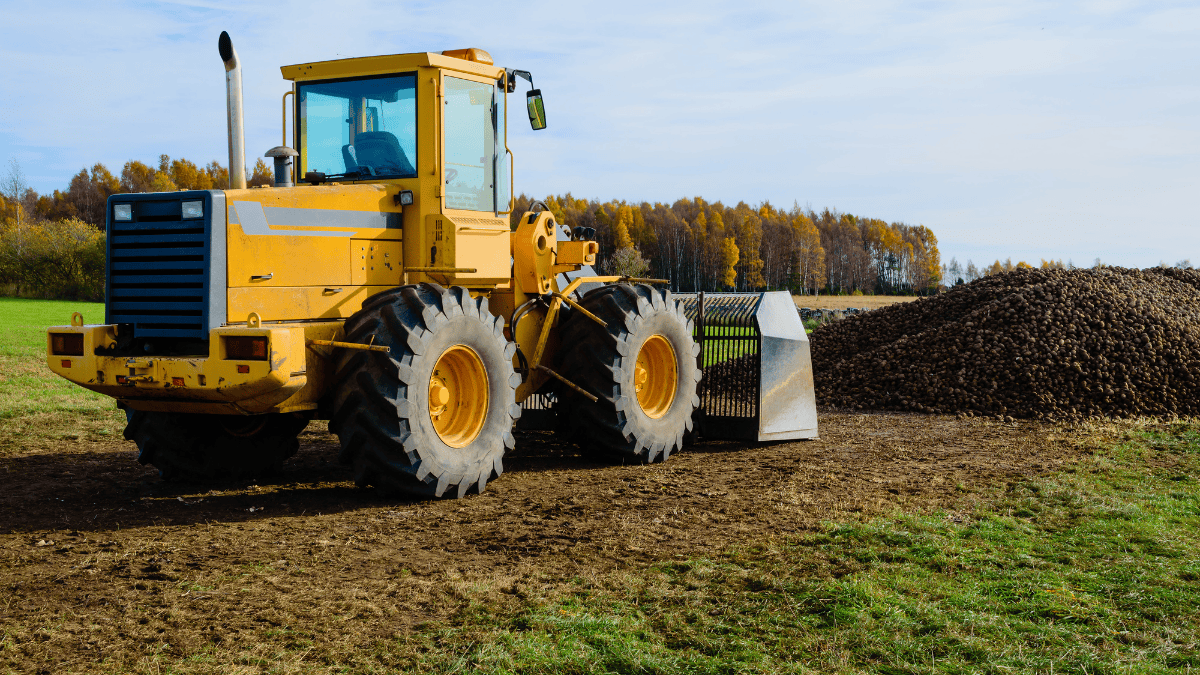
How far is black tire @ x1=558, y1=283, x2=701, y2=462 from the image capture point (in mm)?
8141

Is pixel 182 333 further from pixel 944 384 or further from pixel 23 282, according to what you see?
pixel 23 282

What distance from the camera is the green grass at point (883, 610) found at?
12.6ft

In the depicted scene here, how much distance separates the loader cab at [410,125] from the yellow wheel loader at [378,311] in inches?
0.6

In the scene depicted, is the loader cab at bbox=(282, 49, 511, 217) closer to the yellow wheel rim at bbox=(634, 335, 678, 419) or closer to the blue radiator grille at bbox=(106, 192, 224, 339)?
the blue radiator grille at bbox=(106, 192, 224, 339)

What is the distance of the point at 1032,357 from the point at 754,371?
5.43 m

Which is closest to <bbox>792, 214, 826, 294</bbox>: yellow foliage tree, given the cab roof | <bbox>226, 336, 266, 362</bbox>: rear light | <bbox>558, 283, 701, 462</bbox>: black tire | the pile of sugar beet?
the pile of sugar beet

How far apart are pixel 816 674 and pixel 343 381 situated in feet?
12.6

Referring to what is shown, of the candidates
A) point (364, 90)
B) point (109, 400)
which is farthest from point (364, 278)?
point (109, 400)

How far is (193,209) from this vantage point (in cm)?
629

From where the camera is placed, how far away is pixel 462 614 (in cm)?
441

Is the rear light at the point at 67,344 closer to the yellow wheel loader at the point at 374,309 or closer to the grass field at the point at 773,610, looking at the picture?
the yellow wheel loader at the point at 374,309

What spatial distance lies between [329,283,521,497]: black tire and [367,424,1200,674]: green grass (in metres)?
2.01

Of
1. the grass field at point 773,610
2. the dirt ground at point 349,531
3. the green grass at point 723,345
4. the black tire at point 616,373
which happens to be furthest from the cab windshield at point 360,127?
the green grass at point 723,345

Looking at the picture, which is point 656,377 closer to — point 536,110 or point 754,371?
point 754,371
